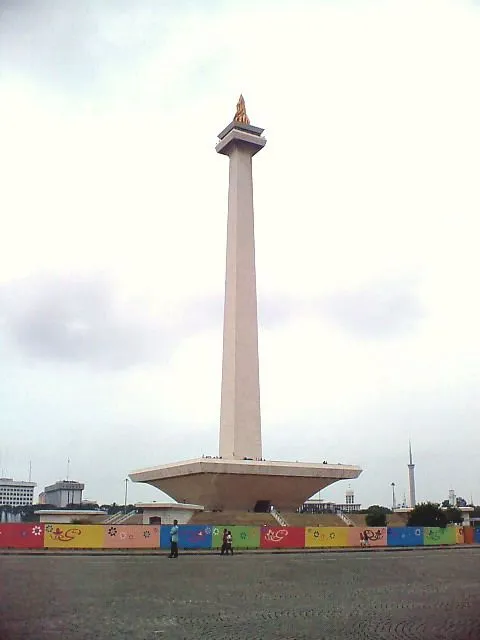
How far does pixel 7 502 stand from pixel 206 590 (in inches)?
3269

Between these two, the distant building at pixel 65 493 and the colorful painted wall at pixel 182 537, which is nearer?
the colorful painted wall at pixel 182 537

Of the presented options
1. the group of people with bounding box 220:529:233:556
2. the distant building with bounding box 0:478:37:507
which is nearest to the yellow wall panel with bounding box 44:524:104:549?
the group of people with bounding box 220:529:233:556

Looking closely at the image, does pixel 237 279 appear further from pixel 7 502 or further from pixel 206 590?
pixel 7 502

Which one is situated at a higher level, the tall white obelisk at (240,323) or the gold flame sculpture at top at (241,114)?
the gold flame sculpture at top at (241,114)

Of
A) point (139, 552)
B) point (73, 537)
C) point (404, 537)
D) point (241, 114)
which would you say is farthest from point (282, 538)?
point (241, 114)

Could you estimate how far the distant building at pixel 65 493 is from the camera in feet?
327

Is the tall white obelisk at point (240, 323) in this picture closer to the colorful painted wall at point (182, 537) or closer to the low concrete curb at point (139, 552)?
the colorful painted wall at point (182, 537)

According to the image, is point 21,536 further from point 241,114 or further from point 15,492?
point 15,492

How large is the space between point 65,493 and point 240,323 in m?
63.0

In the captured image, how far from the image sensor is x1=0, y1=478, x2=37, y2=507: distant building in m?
89.3

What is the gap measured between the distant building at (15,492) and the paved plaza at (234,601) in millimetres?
74728

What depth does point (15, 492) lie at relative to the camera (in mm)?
92688

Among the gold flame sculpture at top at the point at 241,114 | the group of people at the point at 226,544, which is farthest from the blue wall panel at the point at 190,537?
the gold flame sculpture at top at the point at 241,114

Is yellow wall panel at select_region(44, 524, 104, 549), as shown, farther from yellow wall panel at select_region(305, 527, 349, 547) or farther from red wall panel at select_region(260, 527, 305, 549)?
yellow wall panel at select_region(305, 527, 349, 547)
